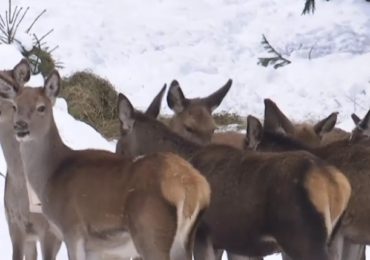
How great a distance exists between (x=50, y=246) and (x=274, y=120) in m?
2.63

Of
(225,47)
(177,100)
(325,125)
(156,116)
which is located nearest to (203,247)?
(156,116)

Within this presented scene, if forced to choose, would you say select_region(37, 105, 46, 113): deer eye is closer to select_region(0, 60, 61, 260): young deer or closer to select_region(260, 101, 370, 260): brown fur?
select_region(0, 60, 61, 260): young deer

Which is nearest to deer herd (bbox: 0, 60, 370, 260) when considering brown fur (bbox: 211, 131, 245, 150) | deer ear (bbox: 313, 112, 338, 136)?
deer ear (bbox: 313, 112, 338, 136)

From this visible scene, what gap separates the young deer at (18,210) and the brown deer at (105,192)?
0.50m

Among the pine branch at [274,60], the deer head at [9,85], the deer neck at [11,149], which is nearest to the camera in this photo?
the deer head at [9,85]

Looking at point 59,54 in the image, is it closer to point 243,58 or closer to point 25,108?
point 243,58

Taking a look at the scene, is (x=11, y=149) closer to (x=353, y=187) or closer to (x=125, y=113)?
(x=125, y=113)

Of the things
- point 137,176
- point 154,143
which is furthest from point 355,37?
point 137,176

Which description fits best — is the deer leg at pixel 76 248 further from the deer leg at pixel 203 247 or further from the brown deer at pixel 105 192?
the deer leg at pixel 203 247

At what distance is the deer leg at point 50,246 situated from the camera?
12.1 meters

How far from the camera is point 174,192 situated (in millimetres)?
10008

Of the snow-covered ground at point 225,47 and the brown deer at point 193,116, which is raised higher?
the brown deer at point 193,116

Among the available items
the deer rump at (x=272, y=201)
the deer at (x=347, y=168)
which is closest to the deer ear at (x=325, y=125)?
the deer at (x=347, y=168)

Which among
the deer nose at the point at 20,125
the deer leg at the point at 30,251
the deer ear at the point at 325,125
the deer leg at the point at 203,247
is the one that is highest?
the deer nose at the point at 20,125
